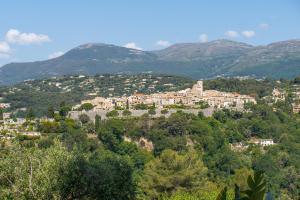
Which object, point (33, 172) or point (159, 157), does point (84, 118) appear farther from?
point (33, 172)

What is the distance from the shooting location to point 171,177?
23.2 m

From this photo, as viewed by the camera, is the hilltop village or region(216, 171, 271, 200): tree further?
the hilltop village

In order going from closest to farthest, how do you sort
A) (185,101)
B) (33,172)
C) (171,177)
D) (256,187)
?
(256,187)
(33,172)
(171,177)
(185,101)

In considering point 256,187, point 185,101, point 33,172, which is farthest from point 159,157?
point 185,101

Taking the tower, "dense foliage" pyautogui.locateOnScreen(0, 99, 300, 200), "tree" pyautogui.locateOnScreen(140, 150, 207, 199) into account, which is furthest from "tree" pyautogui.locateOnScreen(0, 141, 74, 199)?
the tower

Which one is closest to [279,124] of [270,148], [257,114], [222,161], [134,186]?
[257,114]

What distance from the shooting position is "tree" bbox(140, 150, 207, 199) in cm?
2277

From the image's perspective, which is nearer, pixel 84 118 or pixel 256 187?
pixel 256 187

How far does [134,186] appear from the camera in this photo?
13758 mm

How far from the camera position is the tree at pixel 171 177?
22.8 metres

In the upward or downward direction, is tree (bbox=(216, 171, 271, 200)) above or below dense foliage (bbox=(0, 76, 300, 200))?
above

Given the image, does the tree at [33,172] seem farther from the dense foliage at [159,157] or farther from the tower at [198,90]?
the tower at [198,90]

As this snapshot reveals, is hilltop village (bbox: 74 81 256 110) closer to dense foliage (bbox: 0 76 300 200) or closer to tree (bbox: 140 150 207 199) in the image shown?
dense foliage (bbox: 0 76 300 200)

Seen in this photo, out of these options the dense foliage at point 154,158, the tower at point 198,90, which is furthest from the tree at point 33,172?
the tower at point 198,90
